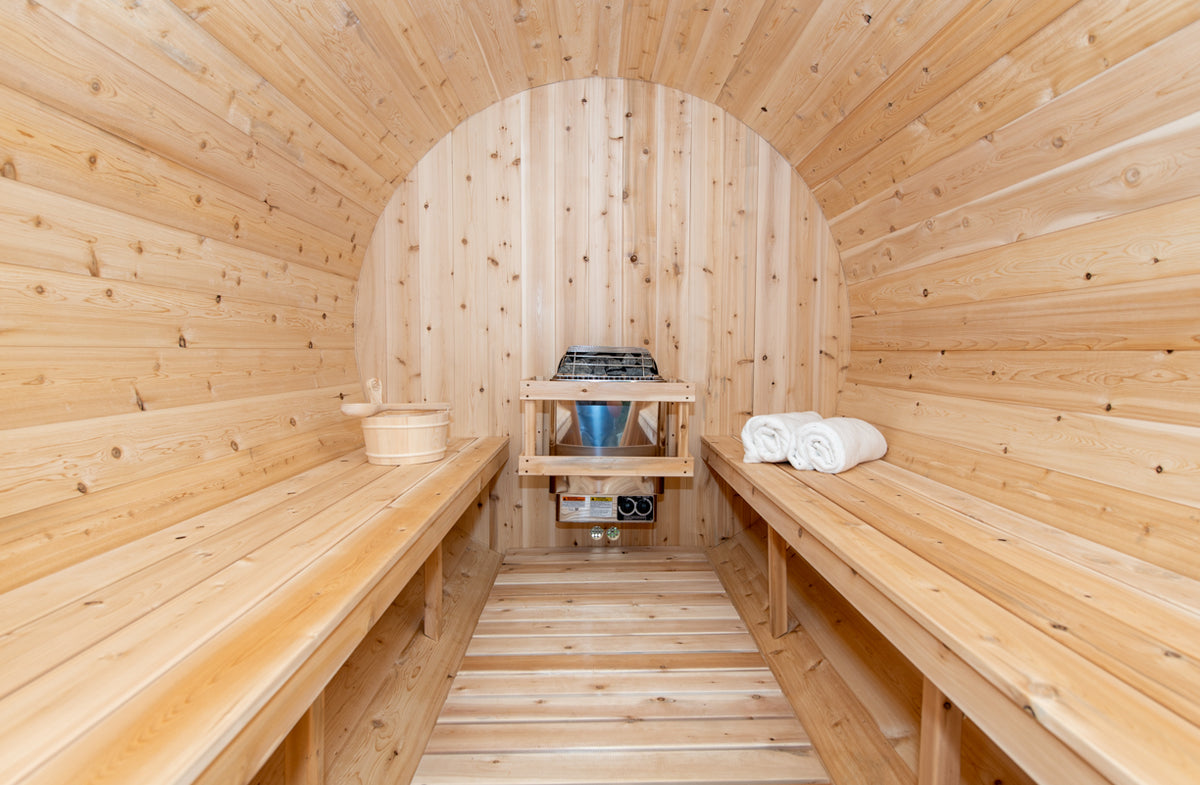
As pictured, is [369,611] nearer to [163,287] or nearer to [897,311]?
[163,287]

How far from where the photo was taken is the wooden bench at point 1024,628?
25.7 inches

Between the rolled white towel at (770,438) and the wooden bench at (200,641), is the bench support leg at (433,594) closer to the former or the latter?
the wooden bench at (200,641)

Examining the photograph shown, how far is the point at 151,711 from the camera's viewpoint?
2.15 feet

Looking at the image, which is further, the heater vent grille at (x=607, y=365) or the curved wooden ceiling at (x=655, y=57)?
the heater vent grille at (x=607, y=365)

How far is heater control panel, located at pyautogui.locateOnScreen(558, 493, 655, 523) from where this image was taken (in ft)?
7.84

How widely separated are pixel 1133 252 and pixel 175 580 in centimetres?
208

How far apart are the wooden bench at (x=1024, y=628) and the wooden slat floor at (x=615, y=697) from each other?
0.47 meters

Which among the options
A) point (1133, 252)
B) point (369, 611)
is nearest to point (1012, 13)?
point (1133, 252)

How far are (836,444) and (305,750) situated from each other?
172 cm

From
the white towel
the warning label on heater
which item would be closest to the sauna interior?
the white towel

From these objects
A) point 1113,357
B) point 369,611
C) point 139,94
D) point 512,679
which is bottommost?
point 512,679

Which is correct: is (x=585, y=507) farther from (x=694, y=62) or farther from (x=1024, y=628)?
(x=694, y=62)

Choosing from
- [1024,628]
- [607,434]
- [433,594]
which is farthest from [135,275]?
[1024,628]

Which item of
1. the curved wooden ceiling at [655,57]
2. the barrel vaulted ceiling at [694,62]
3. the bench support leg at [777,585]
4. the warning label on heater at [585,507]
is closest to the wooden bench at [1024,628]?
the bench support leg at [777,585]
